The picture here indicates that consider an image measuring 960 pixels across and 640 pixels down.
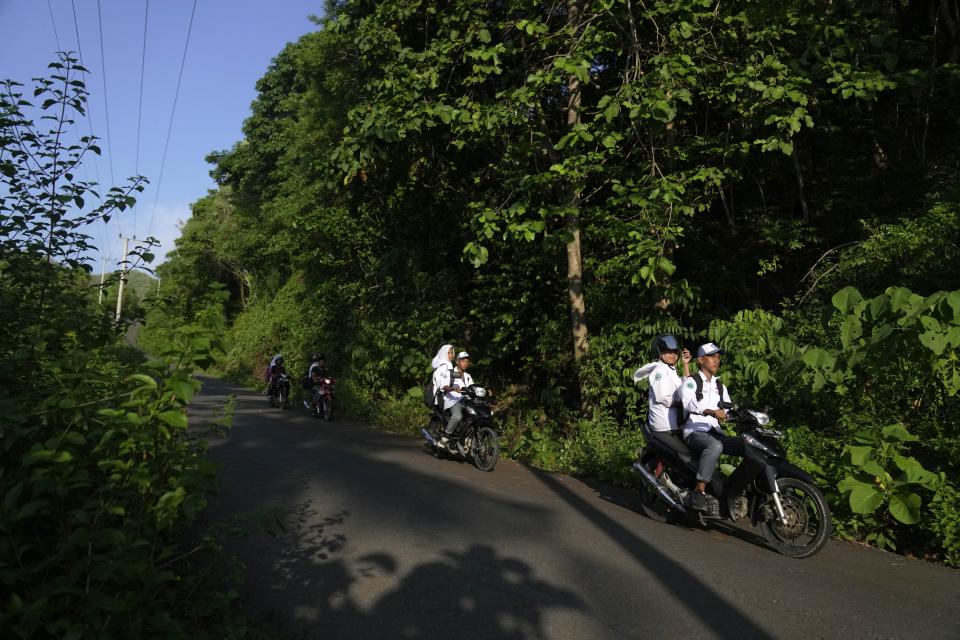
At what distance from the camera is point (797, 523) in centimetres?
596

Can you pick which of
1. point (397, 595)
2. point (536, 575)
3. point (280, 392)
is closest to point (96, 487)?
point (397, 595)

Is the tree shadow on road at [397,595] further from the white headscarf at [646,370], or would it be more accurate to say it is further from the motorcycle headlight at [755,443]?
the white headscarf at [646,370]

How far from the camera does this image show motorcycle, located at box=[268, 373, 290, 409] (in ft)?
69.5

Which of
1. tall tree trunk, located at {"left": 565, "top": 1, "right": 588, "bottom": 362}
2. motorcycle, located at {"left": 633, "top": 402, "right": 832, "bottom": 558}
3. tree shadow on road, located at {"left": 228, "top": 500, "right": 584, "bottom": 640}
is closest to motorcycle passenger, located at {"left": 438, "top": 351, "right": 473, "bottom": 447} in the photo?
tall tree trunk, located at {"left": 565, "top": 1, "right": 588, "bottom": 362}

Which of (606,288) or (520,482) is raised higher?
(606,288)

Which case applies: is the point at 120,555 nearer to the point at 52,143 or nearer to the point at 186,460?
the point at 186,460

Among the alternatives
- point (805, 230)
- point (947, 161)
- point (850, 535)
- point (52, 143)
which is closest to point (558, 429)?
point (805, 230)

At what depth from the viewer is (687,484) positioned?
702 cm

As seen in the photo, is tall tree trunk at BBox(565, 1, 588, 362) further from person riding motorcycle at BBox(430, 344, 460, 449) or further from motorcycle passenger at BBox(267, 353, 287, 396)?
motorcycle passenger at BBox(267, 353, 287, 396)

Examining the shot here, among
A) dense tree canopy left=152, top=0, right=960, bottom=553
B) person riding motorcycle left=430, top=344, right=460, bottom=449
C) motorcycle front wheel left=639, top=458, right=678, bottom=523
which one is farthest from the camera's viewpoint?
person riding motorcycle left=430, top=344, right=460, bottom=449

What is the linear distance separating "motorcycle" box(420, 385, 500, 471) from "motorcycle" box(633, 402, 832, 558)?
384 cm

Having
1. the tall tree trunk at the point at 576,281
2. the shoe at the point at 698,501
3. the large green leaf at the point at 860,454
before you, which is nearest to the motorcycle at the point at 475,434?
the tall tree trunk at the point at 576,281

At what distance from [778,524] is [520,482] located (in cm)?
391

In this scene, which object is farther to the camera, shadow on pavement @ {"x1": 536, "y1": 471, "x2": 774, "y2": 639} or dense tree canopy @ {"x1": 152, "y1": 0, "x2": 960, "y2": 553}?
dense tree canopy @ {"x1": 152, "y1": 0, "x2": 960, "y2": 553}
